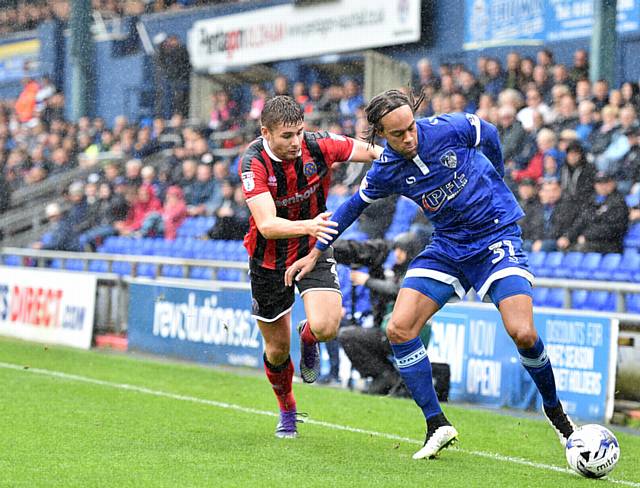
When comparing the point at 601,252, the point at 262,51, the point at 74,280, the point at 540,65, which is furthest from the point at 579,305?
the point at 262,51

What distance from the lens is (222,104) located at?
1873 cm

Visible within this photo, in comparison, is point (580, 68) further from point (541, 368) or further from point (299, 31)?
point (541, 368)

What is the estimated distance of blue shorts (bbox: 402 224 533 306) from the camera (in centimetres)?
577

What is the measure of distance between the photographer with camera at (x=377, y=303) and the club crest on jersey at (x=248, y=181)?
3.61 m

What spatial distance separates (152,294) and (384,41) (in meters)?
6.90

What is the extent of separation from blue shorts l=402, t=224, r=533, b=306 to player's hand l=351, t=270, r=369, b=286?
3.88 metres

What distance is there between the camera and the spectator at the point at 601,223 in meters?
10.4

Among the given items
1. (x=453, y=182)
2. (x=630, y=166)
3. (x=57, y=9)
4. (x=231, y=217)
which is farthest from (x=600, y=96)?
(x=57, y=9)

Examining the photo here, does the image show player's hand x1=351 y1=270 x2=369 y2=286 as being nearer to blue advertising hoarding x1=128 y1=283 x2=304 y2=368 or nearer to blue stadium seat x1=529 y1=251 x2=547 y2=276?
blue advertising hoarding x1=128 y1=283 x2=304 y2=368

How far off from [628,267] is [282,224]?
5558 mm

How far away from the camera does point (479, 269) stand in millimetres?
5895

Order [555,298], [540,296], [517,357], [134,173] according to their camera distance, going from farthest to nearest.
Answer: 1. [134,173]
2. [540,296]
3. [555,298]
4. [517,357]

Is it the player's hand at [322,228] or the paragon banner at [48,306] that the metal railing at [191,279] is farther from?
the player's hand at [322,228]

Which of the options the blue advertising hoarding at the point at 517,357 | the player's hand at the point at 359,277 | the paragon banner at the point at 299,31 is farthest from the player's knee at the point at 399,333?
the paragon banner at the point at 299,31
